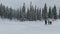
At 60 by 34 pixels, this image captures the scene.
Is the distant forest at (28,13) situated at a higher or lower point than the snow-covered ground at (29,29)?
higher

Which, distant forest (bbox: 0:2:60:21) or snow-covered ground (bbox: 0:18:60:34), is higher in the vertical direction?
distant forest (bbox: 0:2:60:21)

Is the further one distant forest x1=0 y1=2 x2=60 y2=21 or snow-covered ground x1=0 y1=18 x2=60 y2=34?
distant forest x1=0 y1=2 x2=60 y2=21

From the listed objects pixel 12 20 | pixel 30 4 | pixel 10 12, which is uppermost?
pixel 30 4

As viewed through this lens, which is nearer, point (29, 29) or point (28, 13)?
point (29, 29)

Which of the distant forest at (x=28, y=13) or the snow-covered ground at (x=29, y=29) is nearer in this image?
the snow-covered ground at (x=29, y=29)

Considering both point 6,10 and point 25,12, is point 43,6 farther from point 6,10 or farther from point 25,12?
point 6,10

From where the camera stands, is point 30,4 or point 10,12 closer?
point 10,12

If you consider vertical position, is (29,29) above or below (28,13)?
below

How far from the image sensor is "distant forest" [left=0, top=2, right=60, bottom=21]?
37.6 ft

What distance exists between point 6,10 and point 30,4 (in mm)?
2606

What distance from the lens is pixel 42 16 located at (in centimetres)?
1173

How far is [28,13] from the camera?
1211 centimetres

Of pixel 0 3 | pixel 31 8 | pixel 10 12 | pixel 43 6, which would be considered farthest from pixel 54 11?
pixel 0 3

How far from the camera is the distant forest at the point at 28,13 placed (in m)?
11.5
